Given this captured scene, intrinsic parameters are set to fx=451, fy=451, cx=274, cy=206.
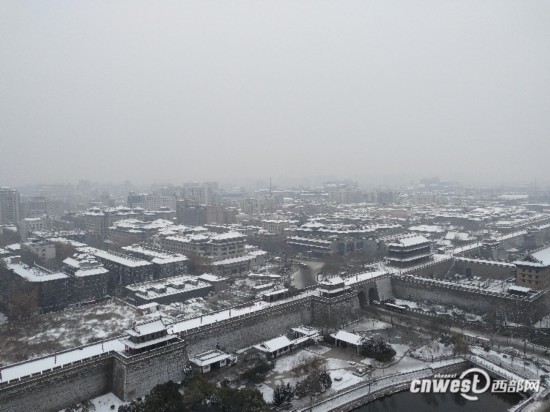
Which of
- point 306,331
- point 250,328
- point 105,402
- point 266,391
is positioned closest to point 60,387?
point 105,402

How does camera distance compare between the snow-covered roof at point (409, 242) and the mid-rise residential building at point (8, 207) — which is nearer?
the snow-covered roof at point (409, 242)

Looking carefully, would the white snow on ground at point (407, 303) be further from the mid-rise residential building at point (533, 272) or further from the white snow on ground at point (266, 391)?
the white snow on ground at point (266, 391)

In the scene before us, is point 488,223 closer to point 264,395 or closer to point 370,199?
point 370,199

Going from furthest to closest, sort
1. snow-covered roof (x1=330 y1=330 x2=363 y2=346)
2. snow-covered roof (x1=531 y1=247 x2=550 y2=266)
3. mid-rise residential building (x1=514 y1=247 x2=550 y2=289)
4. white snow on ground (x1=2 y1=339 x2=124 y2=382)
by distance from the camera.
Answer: snow-covered roof (x1=531 y1=247 x2=550 y2=266), mid-rise residential building (x1=514 y1=247 x2=550 y2=289), snow-covered roof (x1=330 y1=330 x2=363 y2=346), white snow on ground (x1=2 y1=339 x2=124 y2=382)

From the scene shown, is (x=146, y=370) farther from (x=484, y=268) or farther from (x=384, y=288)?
(x=484, y=268)

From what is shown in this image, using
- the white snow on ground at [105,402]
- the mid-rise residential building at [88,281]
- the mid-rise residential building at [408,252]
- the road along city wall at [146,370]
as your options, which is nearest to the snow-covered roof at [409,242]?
the mid-rise residential building at [408,252]

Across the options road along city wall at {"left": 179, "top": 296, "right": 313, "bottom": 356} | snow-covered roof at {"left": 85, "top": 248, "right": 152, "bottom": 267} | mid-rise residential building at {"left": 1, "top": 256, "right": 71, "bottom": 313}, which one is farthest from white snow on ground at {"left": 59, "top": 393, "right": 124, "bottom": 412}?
snow-covered roof at {"left": 85, "top": 248, "right": 152, "bottom": 267}

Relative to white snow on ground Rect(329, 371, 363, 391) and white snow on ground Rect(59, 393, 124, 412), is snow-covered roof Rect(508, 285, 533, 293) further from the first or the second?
white snow on ground Rect(59, 393, 124, 412)

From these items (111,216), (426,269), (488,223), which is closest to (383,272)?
(426,269)
